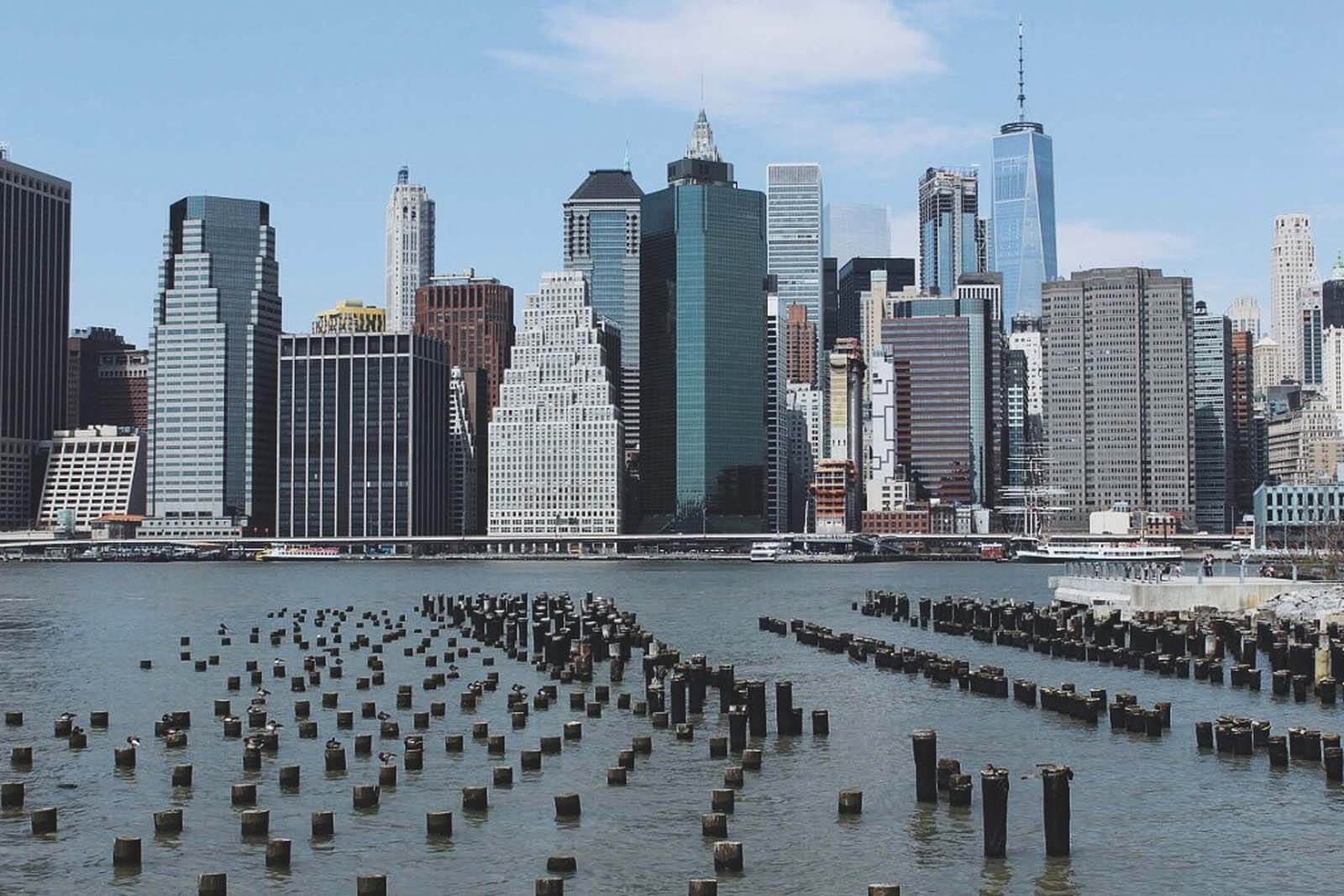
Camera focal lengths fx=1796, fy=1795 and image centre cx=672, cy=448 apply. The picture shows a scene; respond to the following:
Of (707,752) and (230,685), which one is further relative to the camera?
(230,685)

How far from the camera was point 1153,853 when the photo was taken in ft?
159

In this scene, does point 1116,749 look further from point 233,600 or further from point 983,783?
point 233,600

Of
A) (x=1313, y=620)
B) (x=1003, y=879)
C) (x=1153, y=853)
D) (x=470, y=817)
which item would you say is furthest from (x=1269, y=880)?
(x=1313, y=620)

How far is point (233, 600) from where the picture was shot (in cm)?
18662

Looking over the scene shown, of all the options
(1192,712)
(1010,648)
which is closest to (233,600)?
(1010,648)

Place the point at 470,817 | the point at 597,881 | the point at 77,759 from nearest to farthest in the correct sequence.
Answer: the point at 597,881 → the point at 470,817 → the point at 77,759

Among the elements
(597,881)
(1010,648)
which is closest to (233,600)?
(1010,648)

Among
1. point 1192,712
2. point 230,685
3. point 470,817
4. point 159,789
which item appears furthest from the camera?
point 230,685

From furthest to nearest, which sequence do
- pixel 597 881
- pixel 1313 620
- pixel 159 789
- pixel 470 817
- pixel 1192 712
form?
pixel 1313 620 < pixel 1192 712 < pixel 159 789 < pixel 470 817 < pixel 597 881

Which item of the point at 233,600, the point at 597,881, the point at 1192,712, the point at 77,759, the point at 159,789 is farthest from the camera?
the point at 233,600

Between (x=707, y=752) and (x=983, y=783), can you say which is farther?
(x=707, y=752)

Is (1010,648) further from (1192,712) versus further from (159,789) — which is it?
(159,789)

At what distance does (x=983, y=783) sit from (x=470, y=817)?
49.3 feet

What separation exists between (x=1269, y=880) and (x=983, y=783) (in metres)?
7.48
